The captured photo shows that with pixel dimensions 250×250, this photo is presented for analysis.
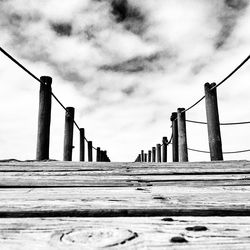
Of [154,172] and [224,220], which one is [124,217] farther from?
[154,172]

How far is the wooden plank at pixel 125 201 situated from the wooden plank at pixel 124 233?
0.08 metres

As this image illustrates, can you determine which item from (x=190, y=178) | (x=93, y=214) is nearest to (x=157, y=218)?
(x=93, y=214)

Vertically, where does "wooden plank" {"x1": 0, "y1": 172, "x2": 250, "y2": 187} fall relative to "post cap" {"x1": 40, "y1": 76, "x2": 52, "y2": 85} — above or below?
below

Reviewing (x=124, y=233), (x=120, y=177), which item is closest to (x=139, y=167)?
(x=120, y=177)

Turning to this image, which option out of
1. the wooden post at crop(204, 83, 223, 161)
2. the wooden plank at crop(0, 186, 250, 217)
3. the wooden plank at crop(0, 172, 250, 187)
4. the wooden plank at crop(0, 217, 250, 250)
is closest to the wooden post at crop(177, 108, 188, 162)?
the wooden post at crop(204, 83, 223, 161)

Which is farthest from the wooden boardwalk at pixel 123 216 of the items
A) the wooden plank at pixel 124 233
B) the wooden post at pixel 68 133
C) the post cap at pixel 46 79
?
the wooden post at pixel 68 133

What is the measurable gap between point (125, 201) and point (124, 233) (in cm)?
44

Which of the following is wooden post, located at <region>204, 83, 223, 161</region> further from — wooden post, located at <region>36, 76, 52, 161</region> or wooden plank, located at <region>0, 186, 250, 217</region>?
wooden plank, located at <region>0, 186, 250, 217</region>

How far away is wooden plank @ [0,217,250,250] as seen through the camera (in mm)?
709

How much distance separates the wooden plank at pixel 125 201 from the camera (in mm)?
1020

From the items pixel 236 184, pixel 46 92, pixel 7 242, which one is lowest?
pixel 7 242

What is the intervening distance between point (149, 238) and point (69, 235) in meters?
0.20

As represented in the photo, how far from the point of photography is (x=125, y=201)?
1.21m

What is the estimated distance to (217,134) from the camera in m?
4.36
